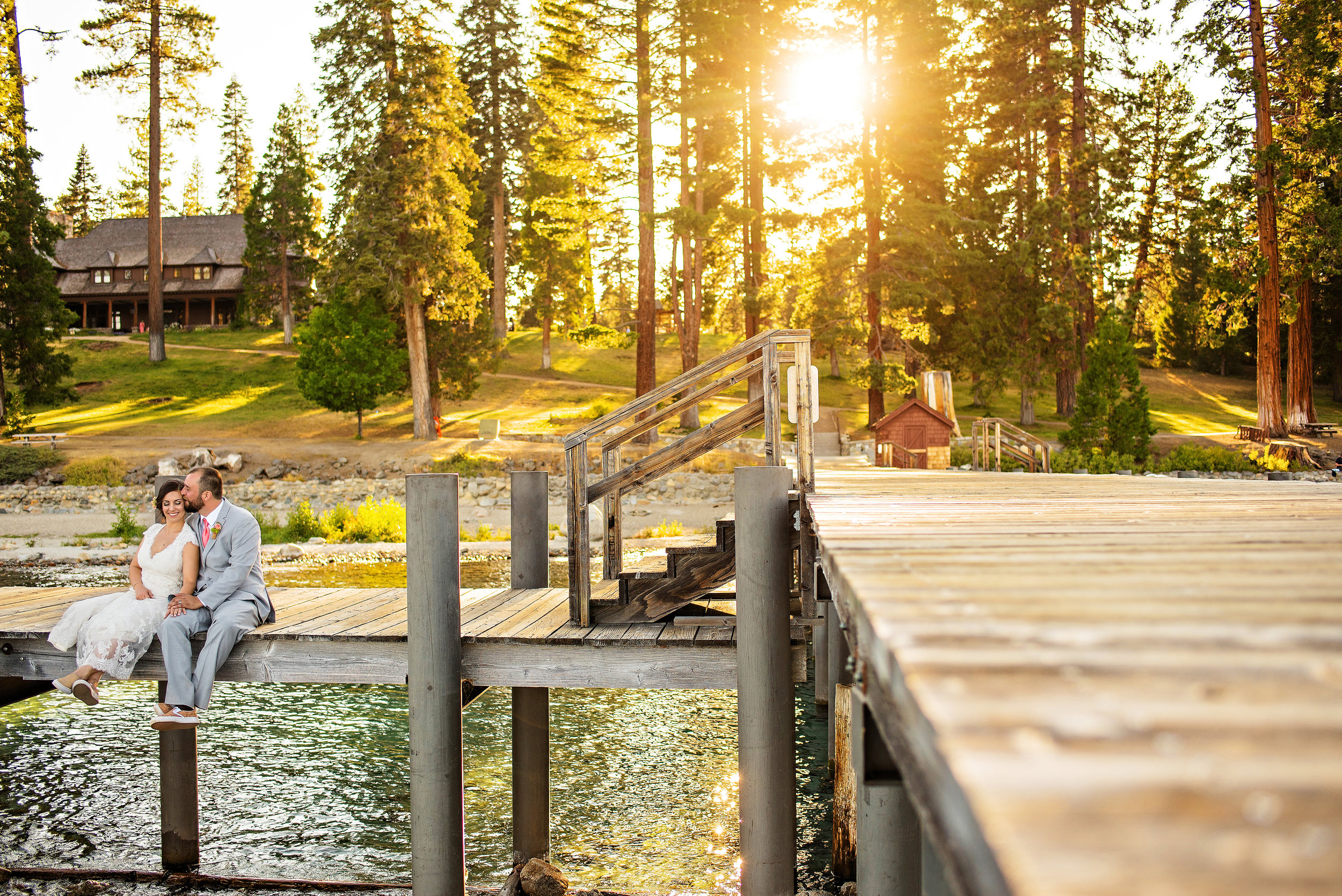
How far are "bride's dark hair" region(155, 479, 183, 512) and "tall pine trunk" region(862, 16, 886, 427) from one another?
82.3 ft

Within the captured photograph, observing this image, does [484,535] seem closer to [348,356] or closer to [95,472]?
[95,472]

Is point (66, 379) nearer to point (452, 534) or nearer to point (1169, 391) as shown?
point (452, 534)

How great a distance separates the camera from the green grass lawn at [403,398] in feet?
119

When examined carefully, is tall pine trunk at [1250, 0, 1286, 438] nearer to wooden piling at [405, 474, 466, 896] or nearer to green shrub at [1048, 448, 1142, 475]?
green shrub at [1048, 448, 1142, 475]

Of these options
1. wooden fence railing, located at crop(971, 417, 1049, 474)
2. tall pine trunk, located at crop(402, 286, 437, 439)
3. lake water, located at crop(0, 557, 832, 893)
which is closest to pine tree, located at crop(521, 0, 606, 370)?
tall pine trunk, located at crop(402, 286, 437, 439)

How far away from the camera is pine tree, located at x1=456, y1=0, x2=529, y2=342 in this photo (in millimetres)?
48906

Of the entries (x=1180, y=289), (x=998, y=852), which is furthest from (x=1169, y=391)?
(x=998, y=852)

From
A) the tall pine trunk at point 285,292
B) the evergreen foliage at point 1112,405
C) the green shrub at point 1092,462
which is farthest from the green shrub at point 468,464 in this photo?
the tall pine trunk at point 285,292

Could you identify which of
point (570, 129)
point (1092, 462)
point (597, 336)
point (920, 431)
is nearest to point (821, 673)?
point (920, 431)

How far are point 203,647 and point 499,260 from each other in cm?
4493

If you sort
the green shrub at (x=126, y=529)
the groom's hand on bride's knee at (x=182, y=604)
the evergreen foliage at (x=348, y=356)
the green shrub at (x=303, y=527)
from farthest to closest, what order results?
the evergreen foliage at (x=348, y=356) → the green shrub at (x=303, y=527) → the green shrub at (x=126, y=529) → the groom's hand on bride's knee at (x=182, y=604)

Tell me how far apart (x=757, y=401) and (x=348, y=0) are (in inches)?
1169

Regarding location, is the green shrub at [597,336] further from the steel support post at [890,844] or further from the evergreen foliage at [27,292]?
the steel support post at [890,844]

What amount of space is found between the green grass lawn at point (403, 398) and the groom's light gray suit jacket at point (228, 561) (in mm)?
25952
